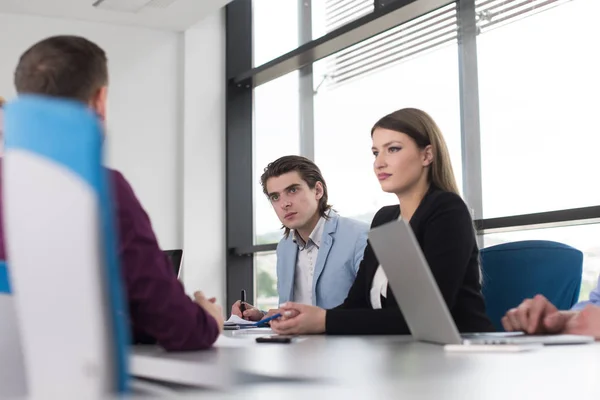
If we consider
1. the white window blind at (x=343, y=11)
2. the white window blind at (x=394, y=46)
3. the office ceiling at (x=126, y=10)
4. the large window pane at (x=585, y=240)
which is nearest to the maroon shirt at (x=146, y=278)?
the large window pane at (x=585, y=240)

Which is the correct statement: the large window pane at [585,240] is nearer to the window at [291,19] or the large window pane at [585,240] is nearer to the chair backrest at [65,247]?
the window at [291,19]

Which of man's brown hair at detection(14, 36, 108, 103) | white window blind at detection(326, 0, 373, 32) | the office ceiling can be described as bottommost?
man's brown hair at detection(14, 36, 108, 103)

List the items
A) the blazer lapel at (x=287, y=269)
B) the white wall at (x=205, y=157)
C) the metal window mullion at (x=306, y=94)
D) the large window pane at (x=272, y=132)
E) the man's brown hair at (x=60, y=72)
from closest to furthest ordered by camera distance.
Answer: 1. the man's brown hair at (x=60, y=72)
2. the blazer lapel at (x=287, y=269)
3. the metal window mullion at (x=306, y=94)
4. the large window pane at (x=272, y=132)
5. the white wall at (x=205, y=157)

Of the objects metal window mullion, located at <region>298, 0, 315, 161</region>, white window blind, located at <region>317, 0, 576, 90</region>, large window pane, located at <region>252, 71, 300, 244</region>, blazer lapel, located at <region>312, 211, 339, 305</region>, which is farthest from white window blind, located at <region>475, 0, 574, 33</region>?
large window pane, located at <region>252, 71, 300, 244</region>

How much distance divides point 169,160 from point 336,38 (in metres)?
1.93

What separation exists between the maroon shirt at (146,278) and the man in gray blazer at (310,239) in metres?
2.27

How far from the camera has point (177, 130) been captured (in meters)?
6.57

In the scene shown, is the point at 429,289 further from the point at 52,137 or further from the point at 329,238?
the point at 329,238

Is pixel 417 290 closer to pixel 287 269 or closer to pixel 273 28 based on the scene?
pixel 287 269

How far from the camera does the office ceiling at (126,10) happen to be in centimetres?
579

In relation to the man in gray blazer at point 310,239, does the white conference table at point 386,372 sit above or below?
below

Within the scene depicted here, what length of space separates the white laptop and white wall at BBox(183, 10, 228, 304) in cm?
488

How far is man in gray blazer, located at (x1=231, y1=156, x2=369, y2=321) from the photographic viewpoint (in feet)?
11.9

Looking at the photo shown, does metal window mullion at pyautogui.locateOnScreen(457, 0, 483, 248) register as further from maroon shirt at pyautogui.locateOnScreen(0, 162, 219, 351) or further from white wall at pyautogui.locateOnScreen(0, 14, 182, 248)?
maroon shirt at pyautogui.locateOnScreen(0, 162, 219, 351)
